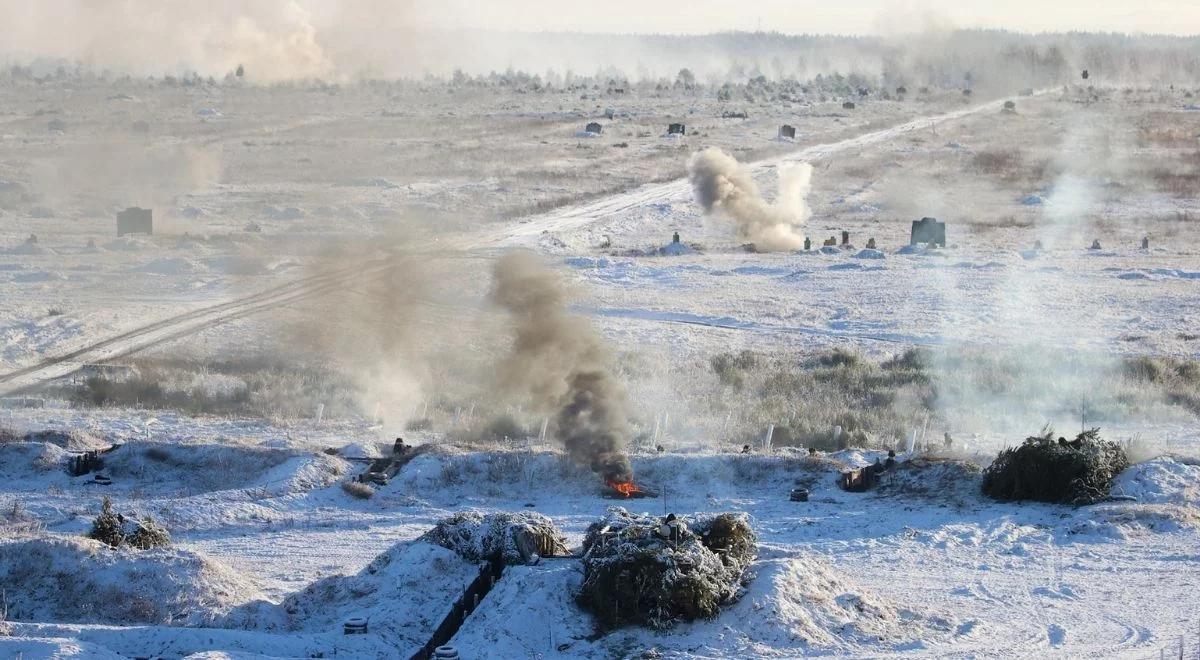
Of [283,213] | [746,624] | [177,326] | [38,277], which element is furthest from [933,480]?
[283,213]

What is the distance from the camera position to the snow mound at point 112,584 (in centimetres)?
1489

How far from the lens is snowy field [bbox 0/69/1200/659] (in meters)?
15.1

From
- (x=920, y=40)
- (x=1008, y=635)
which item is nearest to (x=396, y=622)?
(x=1008, y=635)

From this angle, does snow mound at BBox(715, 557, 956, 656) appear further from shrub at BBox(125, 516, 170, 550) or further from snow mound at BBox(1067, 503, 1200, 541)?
shrub at BBox(125, 516, 170, 550)

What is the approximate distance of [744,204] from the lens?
5234 cm

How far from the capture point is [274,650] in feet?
45.5

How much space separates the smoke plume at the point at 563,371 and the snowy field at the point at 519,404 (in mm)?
545

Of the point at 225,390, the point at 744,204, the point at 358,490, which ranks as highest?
the point at 744,204

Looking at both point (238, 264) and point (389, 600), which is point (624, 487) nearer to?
point (389, 600)

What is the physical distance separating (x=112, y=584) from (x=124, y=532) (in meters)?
1.68

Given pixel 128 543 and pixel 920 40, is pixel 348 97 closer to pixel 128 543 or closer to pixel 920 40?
pixel 920 40

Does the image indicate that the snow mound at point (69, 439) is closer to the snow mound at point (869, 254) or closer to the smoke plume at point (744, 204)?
the snow mound at point (869, 254)

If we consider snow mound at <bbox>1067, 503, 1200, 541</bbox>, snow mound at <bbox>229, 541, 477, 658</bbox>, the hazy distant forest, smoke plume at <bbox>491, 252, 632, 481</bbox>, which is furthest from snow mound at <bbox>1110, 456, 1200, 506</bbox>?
the hazy distant forest

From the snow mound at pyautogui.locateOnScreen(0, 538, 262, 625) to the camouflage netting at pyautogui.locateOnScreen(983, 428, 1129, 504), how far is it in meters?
Result: 10.5
